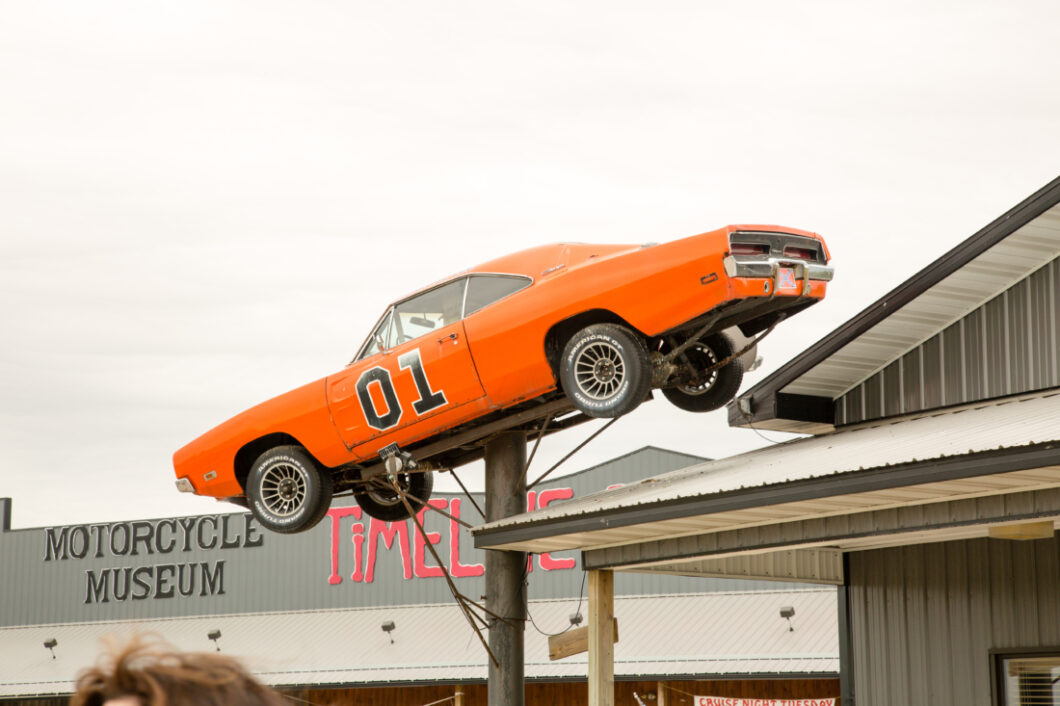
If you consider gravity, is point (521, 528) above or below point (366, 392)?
below

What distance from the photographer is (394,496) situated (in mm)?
15109

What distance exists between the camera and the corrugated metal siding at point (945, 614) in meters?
10.9

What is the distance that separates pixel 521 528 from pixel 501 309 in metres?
2.04

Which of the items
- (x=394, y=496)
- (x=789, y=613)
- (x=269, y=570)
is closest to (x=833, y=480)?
(x=394, y=496)

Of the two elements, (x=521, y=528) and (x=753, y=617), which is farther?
(x=753, y=617)

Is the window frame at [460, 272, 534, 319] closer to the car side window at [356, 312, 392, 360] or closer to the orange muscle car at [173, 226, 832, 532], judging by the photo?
the orange muscle car at [173, 226, 832, 532]

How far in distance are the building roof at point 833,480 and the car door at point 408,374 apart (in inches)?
57.2

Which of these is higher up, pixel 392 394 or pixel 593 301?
pixel 593 301

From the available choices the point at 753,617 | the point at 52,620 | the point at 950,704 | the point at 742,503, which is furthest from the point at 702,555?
the point at 52,620

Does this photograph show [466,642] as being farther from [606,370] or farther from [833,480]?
[833,480]

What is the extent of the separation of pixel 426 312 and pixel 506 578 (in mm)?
2792

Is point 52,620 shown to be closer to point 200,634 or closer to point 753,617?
point 200,634

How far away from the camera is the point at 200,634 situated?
26984 millimetres

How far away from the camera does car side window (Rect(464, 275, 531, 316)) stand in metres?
12.2
